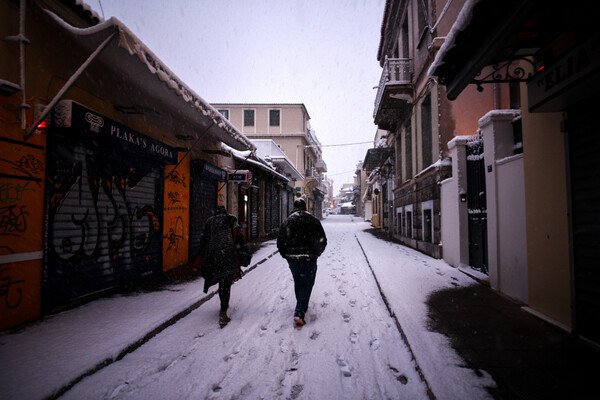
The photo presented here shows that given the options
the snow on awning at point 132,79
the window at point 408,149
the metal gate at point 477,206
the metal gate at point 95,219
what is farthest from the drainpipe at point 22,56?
the window at point 408,149

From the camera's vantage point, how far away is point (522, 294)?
4586mm

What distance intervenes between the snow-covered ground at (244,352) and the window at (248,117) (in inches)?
1163

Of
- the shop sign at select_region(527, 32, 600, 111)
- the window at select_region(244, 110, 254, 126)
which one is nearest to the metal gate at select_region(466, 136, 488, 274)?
the shop sign at select_region(527, 32, 600, 111)

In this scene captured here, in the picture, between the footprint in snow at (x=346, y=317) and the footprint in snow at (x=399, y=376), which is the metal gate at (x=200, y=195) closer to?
the footprint in snow at (x=346, y=317)

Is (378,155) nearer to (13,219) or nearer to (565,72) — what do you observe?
(565,72)

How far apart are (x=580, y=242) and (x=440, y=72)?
272 centimetres

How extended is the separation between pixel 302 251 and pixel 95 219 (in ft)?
12.3

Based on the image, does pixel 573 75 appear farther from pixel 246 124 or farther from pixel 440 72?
pixel 246 124

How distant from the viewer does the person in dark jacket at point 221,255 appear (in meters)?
4.22

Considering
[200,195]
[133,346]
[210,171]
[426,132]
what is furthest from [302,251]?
[426,132]

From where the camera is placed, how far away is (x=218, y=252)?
427 centimetres

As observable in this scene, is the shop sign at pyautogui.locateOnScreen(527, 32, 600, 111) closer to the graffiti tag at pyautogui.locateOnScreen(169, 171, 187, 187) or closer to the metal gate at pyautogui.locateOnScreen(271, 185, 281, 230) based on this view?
the graffiti tag at pyautogui.locateOnScreen(169, 171, 187, 187)

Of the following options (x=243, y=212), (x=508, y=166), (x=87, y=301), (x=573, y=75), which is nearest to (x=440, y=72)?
(x=573, y=75)

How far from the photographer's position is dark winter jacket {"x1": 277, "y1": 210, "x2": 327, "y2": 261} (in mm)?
4090
